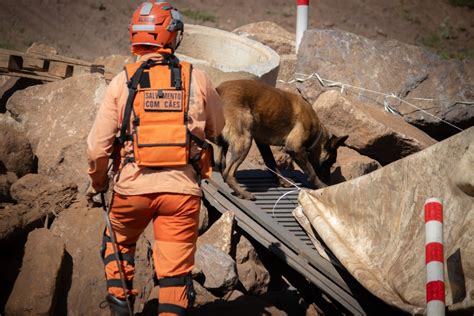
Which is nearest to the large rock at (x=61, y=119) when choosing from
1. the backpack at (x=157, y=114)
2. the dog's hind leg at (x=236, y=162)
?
the dog's hind leg at (x=236, y=162)

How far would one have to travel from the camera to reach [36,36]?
1327 cm

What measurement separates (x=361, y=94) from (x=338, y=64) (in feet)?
1.70

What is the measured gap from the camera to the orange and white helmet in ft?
16.0

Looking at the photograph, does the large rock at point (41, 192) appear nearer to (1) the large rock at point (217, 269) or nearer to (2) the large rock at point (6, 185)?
(2) the large rock at point (6, 185)

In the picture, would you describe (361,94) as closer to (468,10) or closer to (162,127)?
(162,127)

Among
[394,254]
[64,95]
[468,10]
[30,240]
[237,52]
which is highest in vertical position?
[468,10]

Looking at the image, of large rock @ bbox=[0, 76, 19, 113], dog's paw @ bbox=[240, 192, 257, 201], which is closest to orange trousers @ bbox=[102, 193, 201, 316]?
dog's paw @ bbox=[240, 192, 257, 201]

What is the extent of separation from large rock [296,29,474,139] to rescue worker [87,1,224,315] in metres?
5.17

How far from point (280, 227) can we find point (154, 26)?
9.56 feet

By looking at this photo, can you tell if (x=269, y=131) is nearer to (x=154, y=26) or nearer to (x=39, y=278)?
(x=39, y=278)

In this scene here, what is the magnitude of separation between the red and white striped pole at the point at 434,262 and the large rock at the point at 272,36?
7.58 m

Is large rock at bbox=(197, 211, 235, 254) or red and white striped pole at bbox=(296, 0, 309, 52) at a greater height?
red and white striped pole at bbox=(296, 0, 309, 52)

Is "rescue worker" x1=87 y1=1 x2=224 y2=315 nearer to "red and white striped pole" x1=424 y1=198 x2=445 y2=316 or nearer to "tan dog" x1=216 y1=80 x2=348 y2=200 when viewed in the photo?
"red and white striped pole" x1=424 y1=198 x2=445 y2=316

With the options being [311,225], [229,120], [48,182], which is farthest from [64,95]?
[311,225]
